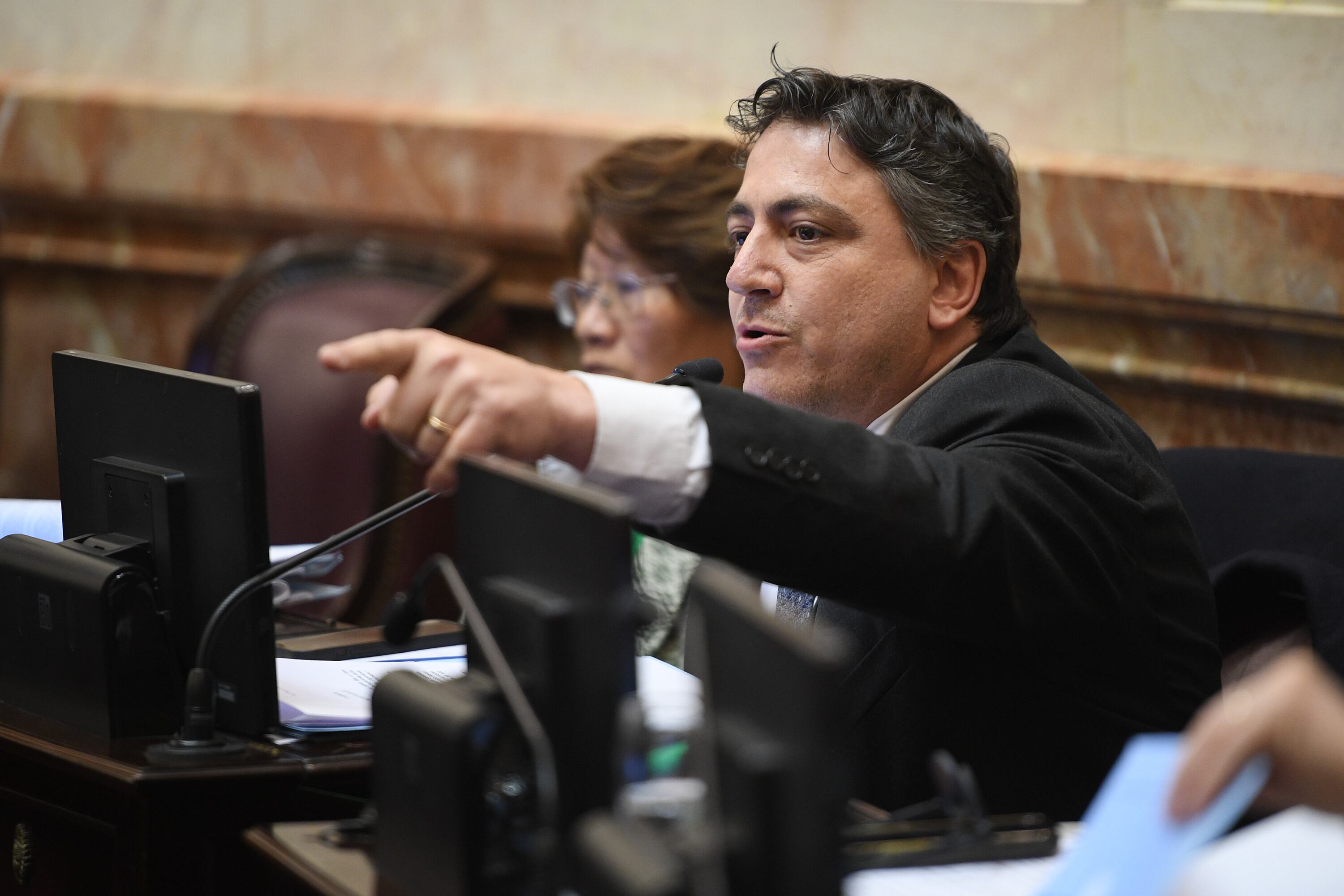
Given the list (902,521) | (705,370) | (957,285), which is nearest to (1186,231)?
(957,285)

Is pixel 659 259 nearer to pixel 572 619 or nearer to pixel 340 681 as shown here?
pixel 340 681

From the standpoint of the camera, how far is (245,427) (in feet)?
4.13

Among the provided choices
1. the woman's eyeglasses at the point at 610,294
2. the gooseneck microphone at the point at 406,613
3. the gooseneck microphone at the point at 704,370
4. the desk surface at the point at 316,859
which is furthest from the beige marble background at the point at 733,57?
the desk surface at the point at 316,859

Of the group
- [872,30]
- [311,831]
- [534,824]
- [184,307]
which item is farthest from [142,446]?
[184,307]

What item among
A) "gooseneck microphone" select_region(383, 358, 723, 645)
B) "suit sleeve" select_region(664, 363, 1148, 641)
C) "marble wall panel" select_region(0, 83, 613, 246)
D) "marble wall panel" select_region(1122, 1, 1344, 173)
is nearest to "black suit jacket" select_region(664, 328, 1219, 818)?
"suit sleeve" select_region(664, 363, 1148, 641)

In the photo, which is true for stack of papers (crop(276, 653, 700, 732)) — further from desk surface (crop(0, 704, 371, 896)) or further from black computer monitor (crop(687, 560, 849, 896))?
black computer monitor (crop(687, 560, 849, 896))

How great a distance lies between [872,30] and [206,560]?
1.84 meters

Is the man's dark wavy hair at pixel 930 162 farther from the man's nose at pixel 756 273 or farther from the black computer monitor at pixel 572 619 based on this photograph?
the black computer monitor at pixel 572 619

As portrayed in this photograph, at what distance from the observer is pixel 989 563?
1.24 m

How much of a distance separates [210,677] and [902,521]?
605 mm

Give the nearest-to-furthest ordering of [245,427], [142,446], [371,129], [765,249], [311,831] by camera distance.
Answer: [311,831] → [245,427] → [142,446] → [765,249] → [371,129]

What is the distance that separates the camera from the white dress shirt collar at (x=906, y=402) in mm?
1747

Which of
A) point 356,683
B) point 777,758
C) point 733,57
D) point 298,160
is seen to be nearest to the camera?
point 777,758

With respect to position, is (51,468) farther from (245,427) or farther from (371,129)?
(245,427)
